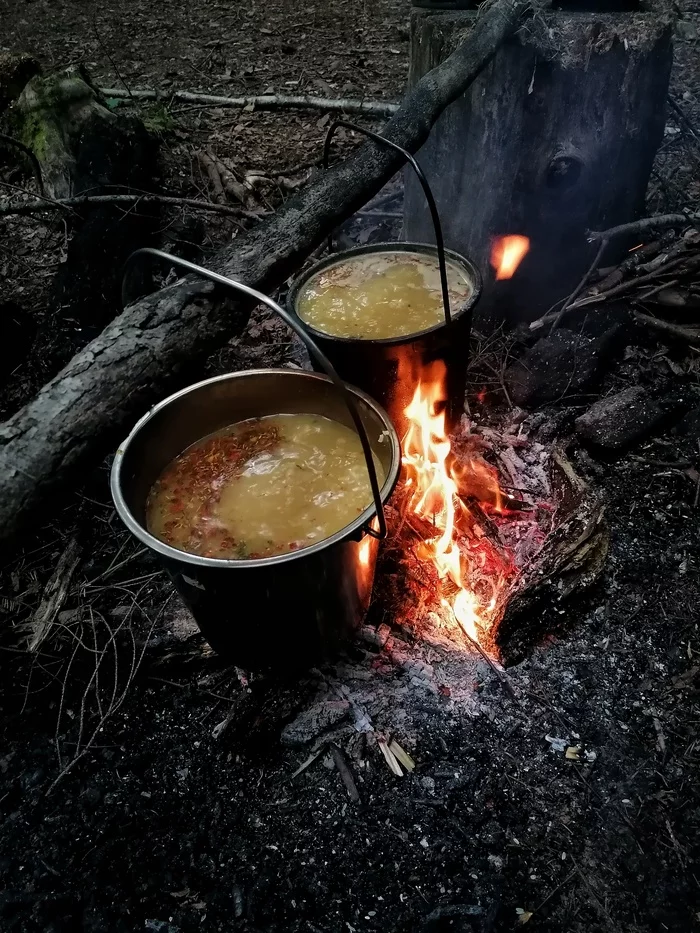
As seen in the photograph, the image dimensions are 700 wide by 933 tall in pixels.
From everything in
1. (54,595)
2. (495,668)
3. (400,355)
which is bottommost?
(54,595)

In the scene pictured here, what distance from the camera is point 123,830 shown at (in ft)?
8.61

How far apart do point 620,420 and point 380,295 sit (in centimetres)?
189

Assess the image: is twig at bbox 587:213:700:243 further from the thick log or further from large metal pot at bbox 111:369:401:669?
the thick log

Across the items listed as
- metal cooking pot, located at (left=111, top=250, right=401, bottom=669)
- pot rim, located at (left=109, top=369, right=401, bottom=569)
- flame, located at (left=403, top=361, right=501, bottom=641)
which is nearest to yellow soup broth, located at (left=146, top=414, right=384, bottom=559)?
metal cooking pot, located at (left=111, top=250, right=401, bottom=669)

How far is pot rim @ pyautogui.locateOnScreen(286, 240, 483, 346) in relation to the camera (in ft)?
10.7

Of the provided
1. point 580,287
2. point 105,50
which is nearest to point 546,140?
point 580,287

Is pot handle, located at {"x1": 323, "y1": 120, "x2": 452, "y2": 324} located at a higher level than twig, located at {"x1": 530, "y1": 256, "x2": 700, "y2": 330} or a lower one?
higher

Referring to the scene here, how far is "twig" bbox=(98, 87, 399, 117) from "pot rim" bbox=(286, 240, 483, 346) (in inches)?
126

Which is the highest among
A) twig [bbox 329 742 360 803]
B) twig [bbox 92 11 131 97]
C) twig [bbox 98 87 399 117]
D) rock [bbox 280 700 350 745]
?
twig [bbox 92 11 131 97]

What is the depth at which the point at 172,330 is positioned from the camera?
118 inches

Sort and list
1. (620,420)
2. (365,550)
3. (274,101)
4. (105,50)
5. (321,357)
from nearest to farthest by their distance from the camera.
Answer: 1. (321,357)
2. (365,550)
3. (620,420)
4. (274,101)
5. (105,50)

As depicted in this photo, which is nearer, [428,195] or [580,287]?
[428,195]

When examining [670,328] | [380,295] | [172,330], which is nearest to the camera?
[172,330]

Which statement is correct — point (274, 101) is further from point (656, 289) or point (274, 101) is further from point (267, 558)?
point (267, 558)
